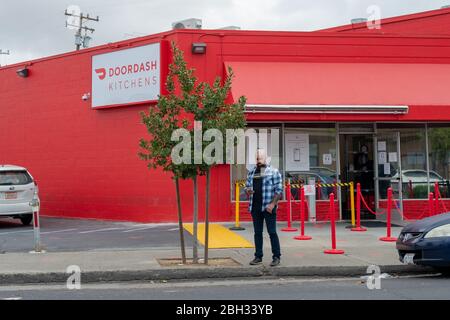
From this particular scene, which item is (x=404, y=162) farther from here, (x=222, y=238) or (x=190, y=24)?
(x=190, y=24)

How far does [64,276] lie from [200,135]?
121 inches

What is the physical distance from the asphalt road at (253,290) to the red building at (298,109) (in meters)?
6.27

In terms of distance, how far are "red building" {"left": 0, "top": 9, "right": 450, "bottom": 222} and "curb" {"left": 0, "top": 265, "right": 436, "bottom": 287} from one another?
18.8 ft

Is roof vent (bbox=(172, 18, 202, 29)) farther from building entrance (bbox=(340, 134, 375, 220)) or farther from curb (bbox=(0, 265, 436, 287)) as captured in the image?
curb (bbox=(0, 265, 436, 287))

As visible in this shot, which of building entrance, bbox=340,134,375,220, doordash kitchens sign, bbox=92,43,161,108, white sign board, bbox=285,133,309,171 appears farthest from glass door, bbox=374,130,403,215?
doordash kitchens sign, bbox=92,43,161,108

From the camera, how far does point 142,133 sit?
1579 centimetres

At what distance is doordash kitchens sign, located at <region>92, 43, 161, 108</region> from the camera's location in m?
15.4

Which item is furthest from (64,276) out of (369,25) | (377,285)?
(369,25)

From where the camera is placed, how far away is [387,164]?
15.8 m

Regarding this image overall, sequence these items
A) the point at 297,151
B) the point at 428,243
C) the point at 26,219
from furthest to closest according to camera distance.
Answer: the point at 26,219 → the point at 297,151 → the point at 428,243

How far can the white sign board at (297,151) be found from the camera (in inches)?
613

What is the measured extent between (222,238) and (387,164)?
597 cm

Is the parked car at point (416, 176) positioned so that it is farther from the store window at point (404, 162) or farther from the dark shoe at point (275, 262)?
the dark shoe at point (275, 262)

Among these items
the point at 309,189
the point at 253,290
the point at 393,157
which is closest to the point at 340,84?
the point at 393,157
